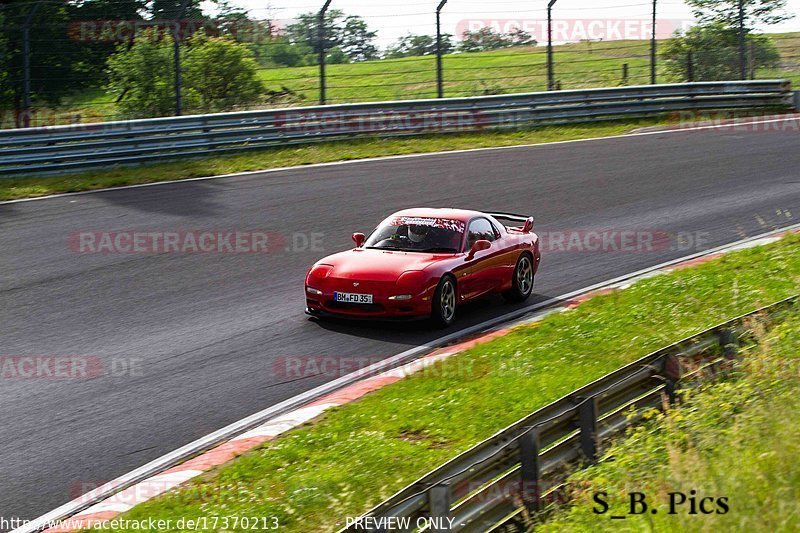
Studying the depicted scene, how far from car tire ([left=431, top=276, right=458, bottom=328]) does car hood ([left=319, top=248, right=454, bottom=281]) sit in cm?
29

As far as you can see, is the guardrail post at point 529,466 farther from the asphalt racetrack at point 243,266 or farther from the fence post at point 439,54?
the fence post at point 439,54

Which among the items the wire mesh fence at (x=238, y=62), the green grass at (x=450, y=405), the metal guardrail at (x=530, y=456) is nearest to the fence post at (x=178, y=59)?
the wire mesh fence at (x=238, y=62)

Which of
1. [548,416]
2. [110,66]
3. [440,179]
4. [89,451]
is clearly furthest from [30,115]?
[548,416]

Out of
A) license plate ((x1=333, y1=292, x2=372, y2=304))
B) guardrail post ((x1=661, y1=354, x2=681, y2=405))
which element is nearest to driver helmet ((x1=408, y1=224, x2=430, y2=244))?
license plate ((x1=333, y1=292, x2=372, y2=304))

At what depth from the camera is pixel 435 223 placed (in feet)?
40.8

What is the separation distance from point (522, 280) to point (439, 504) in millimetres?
7643

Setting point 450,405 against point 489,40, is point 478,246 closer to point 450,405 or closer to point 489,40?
point 450,405

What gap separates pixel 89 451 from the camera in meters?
8.02

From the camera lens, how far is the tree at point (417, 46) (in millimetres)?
23438

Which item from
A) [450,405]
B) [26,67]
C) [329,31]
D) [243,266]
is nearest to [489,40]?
[329,31]

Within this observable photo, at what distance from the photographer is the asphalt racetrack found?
8.66 m

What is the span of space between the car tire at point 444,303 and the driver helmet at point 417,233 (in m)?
0.84

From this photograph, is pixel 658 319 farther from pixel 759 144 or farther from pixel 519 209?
pixel 759 144

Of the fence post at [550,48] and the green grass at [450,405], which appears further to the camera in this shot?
the fence post at [550,48]
